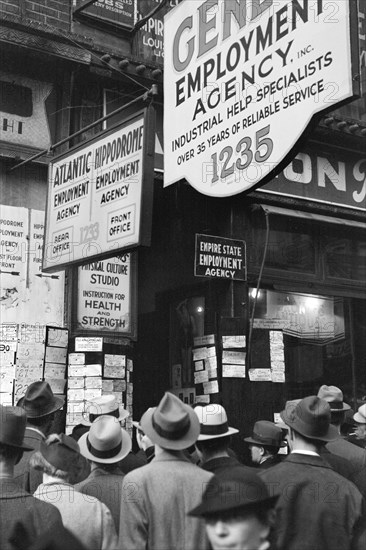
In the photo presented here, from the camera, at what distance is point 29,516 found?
3.51 metres

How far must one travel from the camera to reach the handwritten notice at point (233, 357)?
8.53 meters

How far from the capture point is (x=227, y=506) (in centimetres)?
262

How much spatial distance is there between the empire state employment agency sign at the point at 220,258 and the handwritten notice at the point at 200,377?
1211 millimetres

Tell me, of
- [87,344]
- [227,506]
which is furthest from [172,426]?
[87,344]

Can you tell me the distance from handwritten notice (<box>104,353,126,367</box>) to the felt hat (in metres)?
3.93

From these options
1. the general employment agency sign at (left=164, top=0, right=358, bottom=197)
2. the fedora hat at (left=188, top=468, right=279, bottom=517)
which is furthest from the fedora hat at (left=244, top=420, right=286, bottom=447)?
the fedora hat at (left=188, top=468, right=279, bottom=517)

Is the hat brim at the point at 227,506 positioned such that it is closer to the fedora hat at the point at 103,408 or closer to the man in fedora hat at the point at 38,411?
the man in fedora hat at the point at 38,411

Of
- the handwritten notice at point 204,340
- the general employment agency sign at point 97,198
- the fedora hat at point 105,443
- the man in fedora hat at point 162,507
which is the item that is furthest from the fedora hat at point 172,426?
the handwritten notice at point 204,340

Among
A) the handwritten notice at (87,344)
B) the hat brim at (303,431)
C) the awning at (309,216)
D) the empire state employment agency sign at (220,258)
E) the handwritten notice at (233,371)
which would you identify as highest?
the awning at (309,216)

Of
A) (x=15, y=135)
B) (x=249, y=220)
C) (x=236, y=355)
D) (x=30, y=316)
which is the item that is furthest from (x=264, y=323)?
(x=15, y=135)

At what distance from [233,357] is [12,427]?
4.92 meters

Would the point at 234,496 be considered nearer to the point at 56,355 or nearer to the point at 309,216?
the point at 56,355

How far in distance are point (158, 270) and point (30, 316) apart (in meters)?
2.33

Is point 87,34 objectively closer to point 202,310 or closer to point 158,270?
point 158,270
